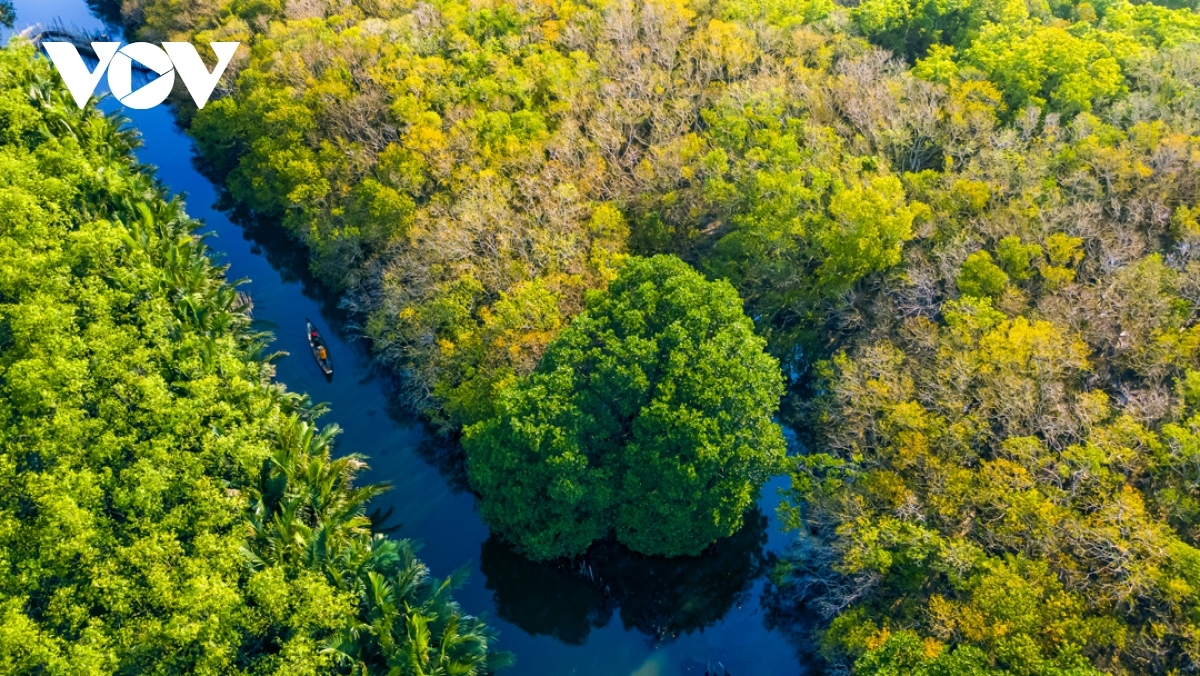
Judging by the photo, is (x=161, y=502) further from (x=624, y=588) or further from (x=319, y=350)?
(x=319, y=350)

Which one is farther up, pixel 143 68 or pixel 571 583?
pixel 143 68

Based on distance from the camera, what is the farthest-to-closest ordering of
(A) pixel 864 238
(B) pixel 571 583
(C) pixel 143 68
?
(C) pixel 143 68, (A) pixel 864 238, (B) pixel 571 583

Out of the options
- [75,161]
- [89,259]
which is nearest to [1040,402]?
[89,259]

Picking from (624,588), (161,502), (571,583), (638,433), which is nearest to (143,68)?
(161,502)

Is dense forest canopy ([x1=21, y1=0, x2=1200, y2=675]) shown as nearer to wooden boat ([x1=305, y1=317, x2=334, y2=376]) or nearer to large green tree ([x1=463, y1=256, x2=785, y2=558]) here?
large green tree ([x1=463, y1=256, x2=785, y2=558])

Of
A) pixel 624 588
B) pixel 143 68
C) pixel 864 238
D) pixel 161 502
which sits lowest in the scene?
pixel 624 588

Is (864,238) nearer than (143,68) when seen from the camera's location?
Yes

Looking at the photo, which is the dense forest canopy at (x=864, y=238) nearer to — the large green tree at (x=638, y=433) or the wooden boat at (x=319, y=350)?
the large green tree at (x=638, y=433)
